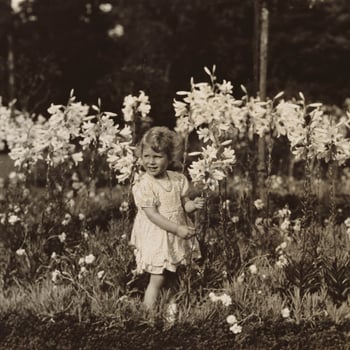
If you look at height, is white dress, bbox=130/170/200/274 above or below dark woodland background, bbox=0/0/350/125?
below

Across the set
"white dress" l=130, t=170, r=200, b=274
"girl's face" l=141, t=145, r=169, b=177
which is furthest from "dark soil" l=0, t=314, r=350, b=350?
"girl's face" l=141, t=145, r=169, b=177

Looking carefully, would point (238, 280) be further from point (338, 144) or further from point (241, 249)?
point (338, 144)

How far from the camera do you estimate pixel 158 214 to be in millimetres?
4285

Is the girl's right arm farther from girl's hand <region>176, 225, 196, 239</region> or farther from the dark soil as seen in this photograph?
the dark soil

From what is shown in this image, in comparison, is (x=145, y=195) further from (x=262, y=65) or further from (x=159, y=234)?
(x=262, y=65)

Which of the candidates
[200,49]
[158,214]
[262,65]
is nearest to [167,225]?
[158,214]

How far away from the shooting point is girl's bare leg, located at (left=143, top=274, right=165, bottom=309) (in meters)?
4.35

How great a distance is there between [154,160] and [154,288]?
820mm

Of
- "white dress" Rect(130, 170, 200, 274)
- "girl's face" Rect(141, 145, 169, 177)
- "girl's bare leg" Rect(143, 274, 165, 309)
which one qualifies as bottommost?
"girl's bare leg" Rect(143, 274, 165, 309)

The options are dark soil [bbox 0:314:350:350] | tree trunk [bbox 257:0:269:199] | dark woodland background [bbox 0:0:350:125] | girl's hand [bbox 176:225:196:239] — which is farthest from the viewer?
dark woodland background [bbox 0:0:350:125]

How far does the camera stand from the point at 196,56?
21.8m

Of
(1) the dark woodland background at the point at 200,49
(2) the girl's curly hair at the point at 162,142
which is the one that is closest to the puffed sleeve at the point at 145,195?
(2) the girl's curly hair at the point at 162,142

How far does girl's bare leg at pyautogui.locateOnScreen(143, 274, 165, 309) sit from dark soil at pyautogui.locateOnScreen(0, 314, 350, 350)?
29 centimetres

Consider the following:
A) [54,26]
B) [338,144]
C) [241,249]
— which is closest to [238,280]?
[241,249]
